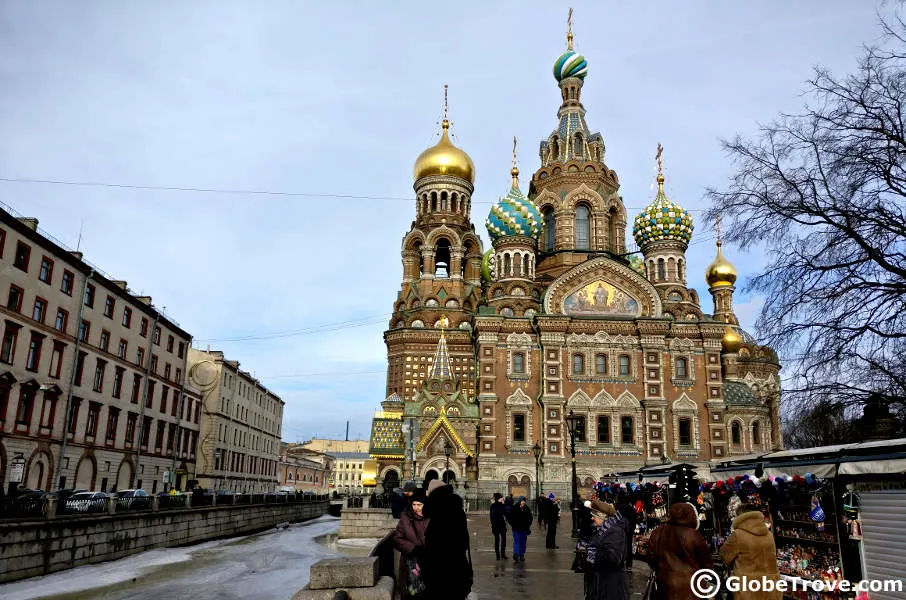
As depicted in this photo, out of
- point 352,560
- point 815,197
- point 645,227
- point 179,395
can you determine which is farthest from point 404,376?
point 352,560

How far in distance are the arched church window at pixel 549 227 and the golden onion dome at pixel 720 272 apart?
1324 cm

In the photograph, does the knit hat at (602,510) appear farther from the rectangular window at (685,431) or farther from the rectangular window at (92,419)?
the rectangular window at (685,431)

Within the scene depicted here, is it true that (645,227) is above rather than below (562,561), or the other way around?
above

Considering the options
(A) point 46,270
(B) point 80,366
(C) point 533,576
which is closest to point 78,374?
(B) point 80,366

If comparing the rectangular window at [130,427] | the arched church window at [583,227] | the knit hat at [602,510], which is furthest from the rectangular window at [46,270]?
the arched church window at [583,227]

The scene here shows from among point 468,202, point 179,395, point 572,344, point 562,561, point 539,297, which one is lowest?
point 562,561

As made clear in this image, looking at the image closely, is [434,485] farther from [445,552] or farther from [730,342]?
[730,342]

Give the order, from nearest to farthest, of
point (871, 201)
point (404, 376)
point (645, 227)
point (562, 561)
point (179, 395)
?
point (871, 201)
point (562, 561)
point (179, 395)
point (645, 227)
point (404, 376)

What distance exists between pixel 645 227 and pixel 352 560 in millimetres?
41616

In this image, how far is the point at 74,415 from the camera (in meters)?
30.3

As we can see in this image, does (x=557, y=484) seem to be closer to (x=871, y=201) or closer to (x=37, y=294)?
(x=37, y=294)

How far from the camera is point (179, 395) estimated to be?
4284 cm

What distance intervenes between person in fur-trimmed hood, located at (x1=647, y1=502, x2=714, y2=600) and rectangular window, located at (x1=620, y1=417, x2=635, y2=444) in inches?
1429

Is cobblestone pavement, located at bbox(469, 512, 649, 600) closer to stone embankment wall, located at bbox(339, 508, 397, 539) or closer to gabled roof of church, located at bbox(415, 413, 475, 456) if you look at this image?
stone embankment wall, located at bbox(339, 508, 397, 539)
